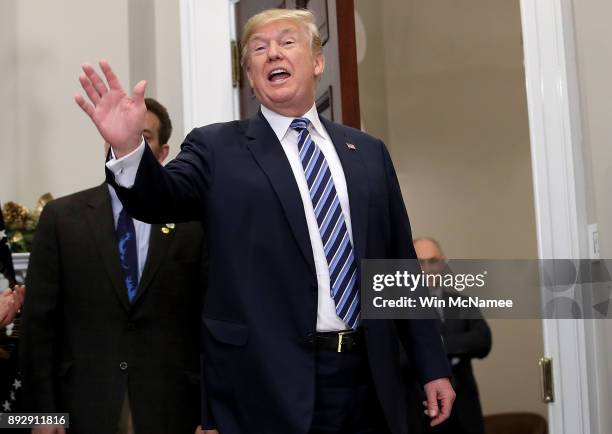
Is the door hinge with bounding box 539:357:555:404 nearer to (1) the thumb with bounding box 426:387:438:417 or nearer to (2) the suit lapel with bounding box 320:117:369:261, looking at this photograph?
(1) the thumb with bounding box 426:387:438:417

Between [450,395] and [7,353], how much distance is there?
1465mm

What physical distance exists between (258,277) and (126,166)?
428mm

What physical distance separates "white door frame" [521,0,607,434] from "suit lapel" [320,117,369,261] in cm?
107

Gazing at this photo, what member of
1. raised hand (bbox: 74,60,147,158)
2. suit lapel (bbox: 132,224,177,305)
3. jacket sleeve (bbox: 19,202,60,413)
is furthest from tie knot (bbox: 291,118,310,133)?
jacket sleeve (bbox: 19,202,60,413)

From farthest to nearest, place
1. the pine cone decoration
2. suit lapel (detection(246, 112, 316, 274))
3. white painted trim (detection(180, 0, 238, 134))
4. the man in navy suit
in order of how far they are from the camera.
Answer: the pine cone decoration → white painted trim (detection(180, 0, 238, 134)) → suit lapel (detection(246, 112, 316, 274)) → the man in navy suit

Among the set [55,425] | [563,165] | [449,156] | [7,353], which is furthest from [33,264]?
[449,156]

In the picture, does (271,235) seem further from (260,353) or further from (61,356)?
(61,356)

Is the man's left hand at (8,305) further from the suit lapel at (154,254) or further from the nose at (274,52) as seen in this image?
the nose at (274,52)

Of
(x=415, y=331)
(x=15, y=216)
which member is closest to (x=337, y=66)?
(x=415, y=331)

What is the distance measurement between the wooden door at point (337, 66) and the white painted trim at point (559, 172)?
26.8 inches

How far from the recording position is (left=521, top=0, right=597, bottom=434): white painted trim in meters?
3.09

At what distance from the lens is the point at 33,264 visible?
2.79 m

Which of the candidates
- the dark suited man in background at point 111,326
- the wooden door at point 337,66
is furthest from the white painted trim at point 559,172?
the dark suited man in background at point 111,326

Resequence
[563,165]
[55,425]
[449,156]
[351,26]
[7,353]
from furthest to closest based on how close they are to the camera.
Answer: [449,156] → [351,26] → [563,165] → [7,353] → [55,425]
